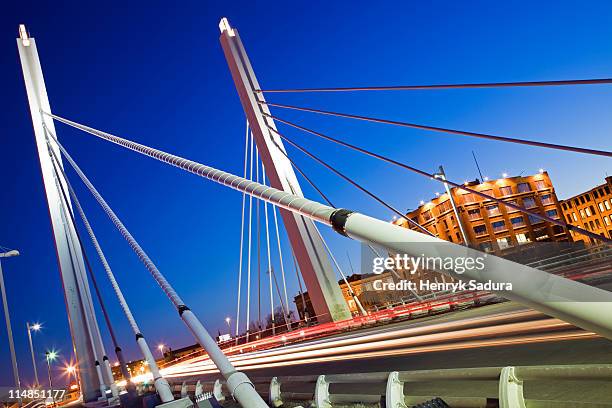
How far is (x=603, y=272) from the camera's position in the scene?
15164 mm

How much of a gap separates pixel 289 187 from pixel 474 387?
11.2 metres

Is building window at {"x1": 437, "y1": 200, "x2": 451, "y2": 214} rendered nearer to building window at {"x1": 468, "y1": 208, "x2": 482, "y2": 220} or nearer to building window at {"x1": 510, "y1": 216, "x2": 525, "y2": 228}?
building window at {"x1": 468, "y1": 208, "x2": 482, "y2": 220}

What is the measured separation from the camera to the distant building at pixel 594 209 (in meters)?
79.2

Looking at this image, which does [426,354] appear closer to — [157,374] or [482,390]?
[482,390]

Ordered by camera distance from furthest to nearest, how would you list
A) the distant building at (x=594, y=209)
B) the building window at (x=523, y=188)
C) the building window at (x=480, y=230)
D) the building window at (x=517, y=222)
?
the distant building at (x=594, y=209) → the building window at (x=523, y=188) → the building window at (x=480, y=230) → the building window at (x=517, y=222)

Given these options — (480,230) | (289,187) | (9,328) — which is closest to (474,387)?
(289,187)

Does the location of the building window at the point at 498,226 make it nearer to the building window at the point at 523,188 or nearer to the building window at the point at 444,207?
the building window at the point at 523,188

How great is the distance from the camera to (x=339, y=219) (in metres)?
3.97

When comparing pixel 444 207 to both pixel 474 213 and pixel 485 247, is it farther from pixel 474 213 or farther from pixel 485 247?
pixel 485 247

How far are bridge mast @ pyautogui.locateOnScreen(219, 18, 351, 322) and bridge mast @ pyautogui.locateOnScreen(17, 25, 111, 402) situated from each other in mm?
9321

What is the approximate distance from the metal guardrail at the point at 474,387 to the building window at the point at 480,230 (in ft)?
212

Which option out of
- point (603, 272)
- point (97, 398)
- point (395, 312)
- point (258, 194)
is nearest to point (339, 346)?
point (395, 312)

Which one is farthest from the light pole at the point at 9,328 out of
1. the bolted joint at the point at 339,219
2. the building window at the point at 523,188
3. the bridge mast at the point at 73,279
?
the building window at the point at 523,188

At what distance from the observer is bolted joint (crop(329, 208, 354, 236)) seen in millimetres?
3917
